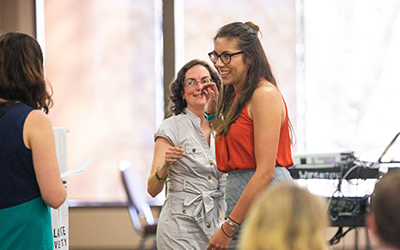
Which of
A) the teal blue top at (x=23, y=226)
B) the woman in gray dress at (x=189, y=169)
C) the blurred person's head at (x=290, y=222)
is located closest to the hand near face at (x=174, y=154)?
the woman in gray dress at (x=189, y=169)

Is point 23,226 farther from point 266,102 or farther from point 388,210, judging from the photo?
point 388,210

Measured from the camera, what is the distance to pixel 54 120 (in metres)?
4.59

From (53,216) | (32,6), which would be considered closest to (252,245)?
(53,216)

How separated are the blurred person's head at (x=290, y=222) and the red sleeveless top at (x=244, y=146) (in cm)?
65

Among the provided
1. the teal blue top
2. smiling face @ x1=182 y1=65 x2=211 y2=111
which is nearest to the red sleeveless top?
smiling face @ x1=182 y1=65 x2=211 y2=111

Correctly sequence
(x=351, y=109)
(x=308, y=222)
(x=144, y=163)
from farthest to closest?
(x=144, y=163) → (x=351, y=109) → (x=308, y=222)

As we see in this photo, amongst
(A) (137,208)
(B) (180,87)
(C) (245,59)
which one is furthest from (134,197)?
(C) (245,59)

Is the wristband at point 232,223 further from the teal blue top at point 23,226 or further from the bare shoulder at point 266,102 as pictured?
the teal blue top at point 23,226

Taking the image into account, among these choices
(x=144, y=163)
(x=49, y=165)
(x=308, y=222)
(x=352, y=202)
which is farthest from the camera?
(x=144, y=163)

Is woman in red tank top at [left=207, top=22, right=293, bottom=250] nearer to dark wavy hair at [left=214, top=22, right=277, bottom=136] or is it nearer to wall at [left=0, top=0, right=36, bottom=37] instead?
dark wavy hair at [left=214, top=22, right=277, bottom=136]

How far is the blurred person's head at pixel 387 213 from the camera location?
0.85 m

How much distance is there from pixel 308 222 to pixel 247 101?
752 millimetres

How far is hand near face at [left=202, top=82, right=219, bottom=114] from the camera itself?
2.08 metres

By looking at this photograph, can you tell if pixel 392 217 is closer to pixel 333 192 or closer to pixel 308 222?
pixel 308 222
